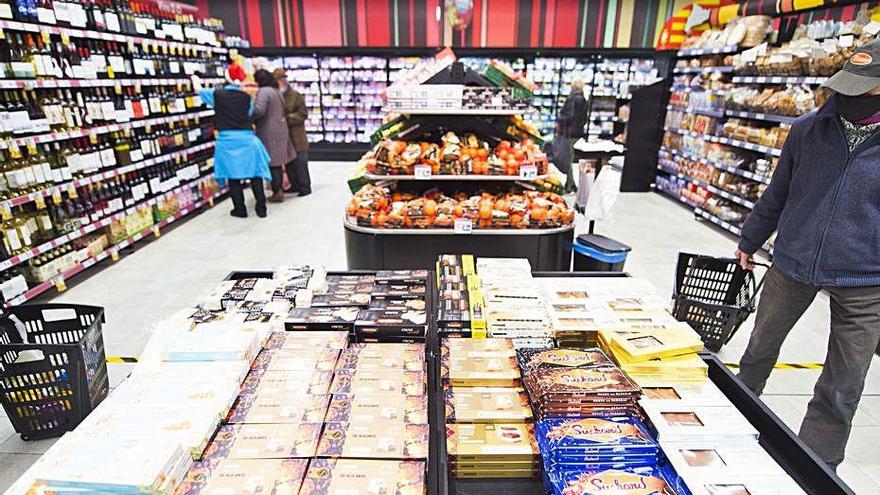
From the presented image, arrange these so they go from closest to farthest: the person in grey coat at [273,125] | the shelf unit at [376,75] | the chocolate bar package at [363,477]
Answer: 1. the chocolate bar package at [363,477]
2. the person in grey coat at [273,125]
3. the shelf unit at [376,75]

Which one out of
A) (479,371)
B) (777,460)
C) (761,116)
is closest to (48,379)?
(479,371)

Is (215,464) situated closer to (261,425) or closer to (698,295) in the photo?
(261,425)

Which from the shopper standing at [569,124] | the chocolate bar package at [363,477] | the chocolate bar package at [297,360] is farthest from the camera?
the shopper standing at [569,124]

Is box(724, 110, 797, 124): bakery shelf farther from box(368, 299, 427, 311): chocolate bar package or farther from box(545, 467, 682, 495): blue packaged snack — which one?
box(545, 467, 682, 495): blue packaged snack

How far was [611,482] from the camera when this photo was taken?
1.38 m

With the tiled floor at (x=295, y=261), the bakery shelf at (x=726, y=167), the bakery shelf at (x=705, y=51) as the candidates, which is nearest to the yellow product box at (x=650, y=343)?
the tiled floor at (x=295, y=261)

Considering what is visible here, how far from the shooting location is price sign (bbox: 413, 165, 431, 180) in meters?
3.96

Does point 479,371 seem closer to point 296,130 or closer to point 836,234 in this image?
point 836,234

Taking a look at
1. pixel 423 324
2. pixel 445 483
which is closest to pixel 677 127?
pixel 423 324

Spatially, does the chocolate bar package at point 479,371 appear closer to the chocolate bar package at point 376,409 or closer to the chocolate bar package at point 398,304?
the chocolate bar package at point 376,409

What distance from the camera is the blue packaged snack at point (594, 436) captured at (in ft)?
4.71

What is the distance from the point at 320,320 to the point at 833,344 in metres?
2.44

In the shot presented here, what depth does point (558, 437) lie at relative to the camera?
1.47 metres

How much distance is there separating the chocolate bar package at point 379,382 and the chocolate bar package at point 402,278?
2.28ft
